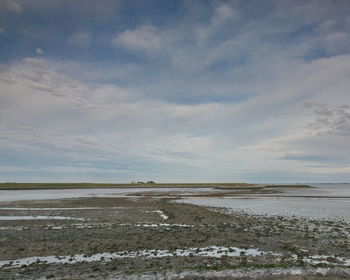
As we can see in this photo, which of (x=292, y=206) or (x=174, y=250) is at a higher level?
(x=174, y=250)

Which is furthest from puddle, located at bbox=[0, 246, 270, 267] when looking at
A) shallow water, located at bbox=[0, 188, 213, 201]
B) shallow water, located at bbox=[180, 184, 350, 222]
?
shallow water, located at bbox=[0, 188, 213, 201]

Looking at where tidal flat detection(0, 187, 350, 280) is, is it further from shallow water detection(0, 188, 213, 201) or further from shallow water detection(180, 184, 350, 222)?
shallow water detection(0, 188, 213, 201)

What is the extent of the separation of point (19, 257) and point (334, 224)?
23039 millimetres

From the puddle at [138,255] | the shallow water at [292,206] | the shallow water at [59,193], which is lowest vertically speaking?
the shallow water at [292,206]

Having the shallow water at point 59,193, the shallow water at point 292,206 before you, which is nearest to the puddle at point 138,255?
the shallow water at point 292,206

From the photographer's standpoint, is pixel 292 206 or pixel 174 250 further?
pixel 292 206

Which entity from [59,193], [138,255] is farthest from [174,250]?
[59,193]

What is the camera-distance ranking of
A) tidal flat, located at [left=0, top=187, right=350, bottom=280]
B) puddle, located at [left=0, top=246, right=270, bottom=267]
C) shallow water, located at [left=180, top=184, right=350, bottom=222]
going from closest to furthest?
tidal flat, located at [left=0, top=187, right=350, bottom=280] → puddle, located at [left=0, top=246, right=270, bottom=267] → shallow water, located at [left=180, top=184, right=350, bottom=222]

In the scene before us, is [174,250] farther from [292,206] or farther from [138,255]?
[292,206]

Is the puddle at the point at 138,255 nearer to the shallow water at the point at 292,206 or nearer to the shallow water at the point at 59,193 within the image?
the shallow water at the point at 292,206

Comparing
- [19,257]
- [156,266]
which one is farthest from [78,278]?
[19,257]

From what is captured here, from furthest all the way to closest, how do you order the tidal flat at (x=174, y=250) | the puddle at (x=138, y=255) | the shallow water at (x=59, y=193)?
the shallow water at (x=59, y=193), the puddle at (x=138, y=255), the tidal flat at (x=174, y=250)

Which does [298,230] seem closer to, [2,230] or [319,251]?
[319,251]

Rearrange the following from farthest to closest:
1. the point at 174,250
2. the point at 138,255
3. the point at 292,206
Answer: the point at 292,206 < the point at 174,250 < the point at 138,255
